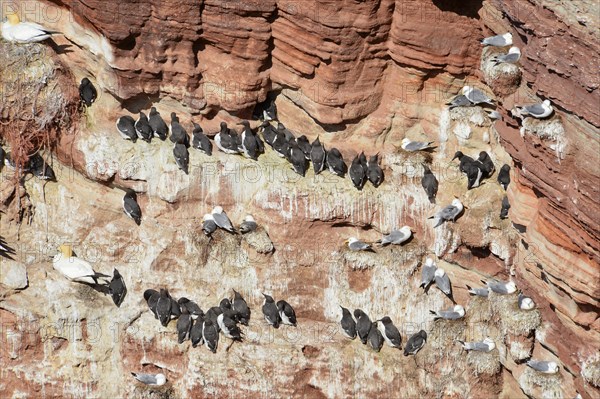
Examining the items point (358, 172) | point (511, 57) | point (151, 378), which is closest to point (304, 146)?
point (358, 172)

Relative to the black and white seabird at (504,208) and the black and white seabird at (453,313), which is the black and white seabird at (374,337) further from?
the black and white seabird at (504,208)

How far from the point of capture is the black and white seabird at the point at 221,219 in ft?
65.5

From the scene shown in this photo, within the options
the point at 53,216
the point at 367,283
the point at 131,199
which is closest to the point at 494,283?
the point at 367,283

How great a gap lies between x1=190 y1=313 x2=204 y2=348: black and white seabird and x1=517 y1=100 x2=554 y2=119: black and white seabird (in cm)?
712

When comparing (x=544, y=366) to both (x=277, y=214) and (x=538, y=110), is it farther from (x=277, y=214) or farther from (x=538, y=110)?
(x=277, y=214)

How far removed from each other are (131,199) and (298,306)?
3652 millimetres

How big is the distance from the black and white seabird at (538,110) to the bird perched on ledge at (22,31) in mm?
8553

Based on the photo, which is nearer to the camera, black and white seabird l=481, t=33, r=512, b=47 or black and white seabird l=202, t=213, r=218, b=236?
black and white seabird l=481, t=33, r=512, b=47

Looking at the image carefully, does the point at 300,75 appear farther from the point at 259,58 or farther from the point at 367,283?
the point at 367,283

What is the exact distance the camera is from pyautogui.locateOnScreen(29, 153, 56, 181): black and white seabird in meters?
20.5

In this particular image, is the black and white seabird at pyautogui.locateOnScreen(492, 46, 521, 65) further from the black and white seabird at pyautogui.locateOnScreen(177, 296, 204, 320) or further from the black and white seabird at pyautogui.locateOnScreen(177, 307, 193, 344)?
the black and white seabird at pyautogui.locateOnScreen(177, 307, 193, 344)

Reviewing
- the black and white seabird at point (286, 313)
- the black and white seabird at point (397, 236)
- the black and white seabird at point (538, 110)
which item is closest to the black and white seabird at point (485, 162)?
the black and white seabird at point (397, 236)

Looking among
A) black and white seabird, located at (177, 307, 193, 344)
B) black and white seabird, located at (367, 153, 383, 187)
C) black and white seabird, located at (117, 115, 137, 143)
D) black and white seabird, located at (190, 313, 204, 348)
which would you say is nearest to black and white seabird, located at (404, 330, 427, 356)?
black and white seabird, located at (367, 153, 383, 187)

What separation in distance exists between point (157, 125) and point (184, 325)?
12.0ft
